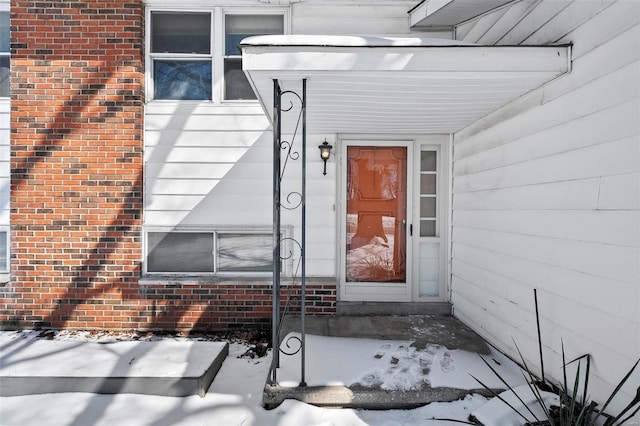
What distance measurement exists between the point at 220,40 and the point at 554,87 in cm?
357

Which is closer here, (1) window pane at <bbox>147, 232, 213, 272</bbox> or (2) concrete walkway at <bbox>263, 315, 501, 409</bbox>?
(2) concrete walkway at <bbox>263, 315, 501, 409</bbox>

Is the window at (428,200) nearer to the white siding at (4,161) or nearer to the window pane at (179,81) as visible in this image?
the window pane at (179,81)

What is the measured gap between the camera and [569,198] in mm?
2529

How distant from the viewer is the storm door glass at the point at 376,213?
4.62 metres

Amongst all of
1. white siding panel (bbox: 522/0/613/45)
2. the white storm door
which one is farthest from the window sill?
white siding panel (bbox: 522/0/613/45)

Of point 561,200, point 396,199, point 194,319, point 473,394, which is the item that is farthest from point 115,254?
point 561,200

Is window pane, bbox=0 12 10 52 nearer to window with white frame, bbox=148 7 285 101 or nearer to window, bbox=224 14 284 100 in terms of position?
window with white frame, bbox=148 7 285 101

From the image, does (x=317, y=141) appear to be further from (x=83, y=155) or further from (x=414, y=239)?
(x=83, y=155)

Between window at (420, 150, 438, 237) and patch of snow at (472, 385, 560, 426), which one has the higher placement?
window at (420, 150, 438, 237)

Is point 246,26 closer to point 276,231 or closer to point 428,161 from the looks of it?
point 428,161

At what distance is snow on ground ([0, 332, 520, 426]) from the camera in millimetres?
2611

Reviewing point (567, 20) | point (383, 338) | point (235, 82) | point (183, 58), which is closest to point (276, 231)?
point (383, 338)

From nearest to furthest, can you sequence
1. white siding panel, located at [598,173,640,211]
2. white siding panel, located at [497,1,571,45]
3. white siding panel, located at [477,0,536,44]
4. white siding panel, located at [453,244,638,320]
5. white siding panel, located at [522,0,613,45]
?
white siding panel, located at [598,173,640,211] < white siding panel, located at [453,244,638,320] < white siding panel, located at [522,0,613,45] < white siding panel, located at [497,1,571,45] < white siding panel, located at [477,0,536,44]

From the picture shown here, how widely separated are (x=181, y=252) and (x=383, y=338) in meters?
2.57
